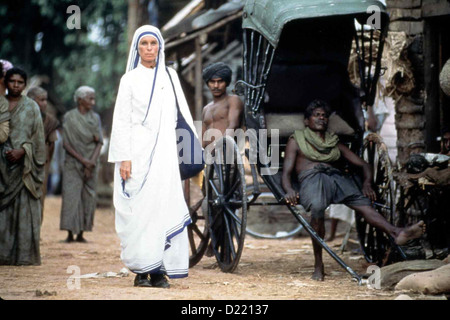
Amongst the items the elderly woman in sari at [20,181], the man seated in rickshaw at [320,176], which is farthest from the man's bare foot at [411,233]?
the elderly woman in sari at [20,181]

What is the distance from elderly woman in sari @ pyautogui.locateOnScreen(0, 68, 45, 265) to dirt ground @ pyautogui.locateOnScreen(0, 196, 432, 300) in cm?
29

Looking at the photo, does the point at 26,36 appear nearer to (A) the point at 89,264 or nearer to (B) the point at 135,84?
(A) the point at 89,264

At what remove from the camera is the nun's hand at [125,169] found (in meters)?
6.23

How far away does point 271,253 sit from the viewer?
9.91m

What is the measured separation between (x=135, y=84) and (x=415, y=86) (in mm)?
3979

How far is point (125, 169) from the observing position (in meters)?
6.23

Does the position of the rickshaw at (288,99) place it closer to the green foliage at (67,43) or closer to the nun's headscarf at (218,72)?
the nun's headscarf at (218,72)

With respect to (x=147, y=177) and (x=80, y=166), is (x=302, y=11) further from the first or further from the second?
(x=80, y=166)

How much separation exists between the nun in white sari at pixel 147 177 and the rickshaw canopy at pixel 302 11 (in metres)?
1.21

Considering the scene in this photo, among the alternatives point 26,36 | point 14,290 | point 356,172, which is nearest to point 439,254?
point 356,172

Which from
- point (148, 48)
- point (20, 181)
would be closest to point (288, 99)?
point (148, 48)

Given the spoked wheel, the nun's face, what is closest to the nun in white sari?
the nun's face

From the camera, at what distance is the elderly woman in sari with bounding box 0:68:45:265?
8.35 meters
